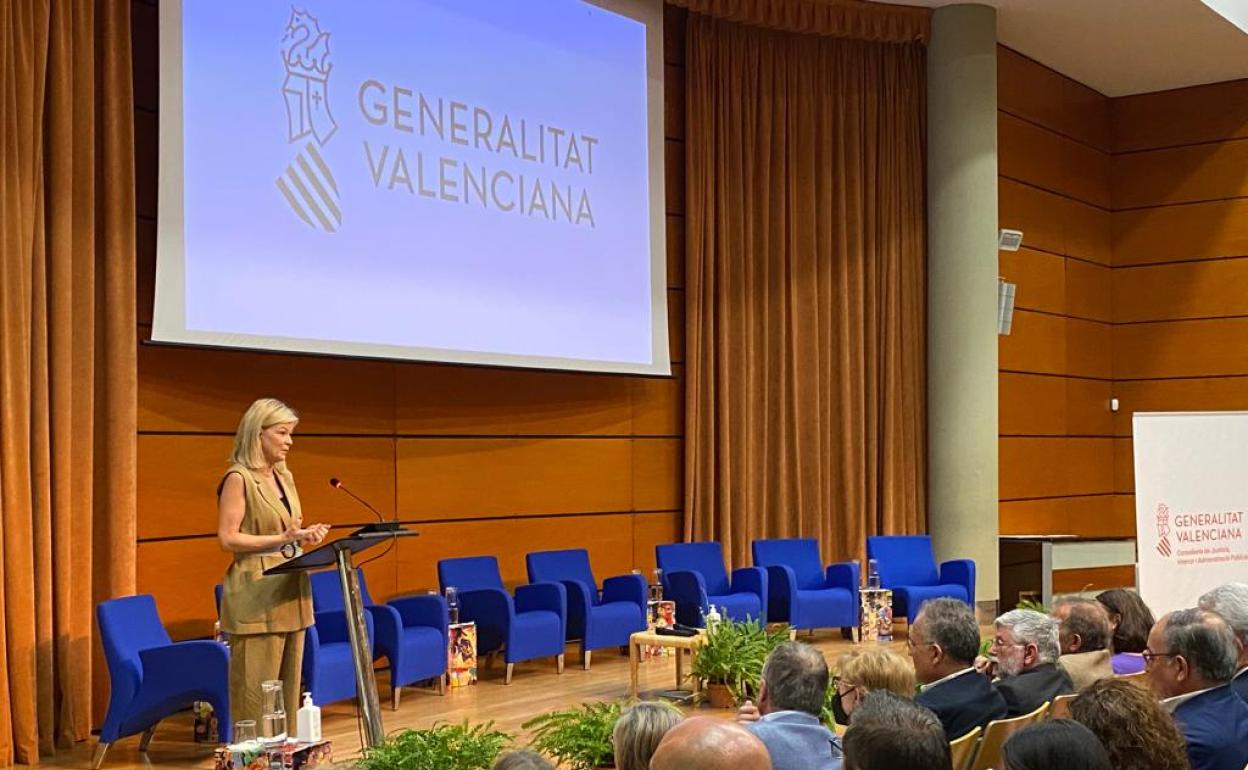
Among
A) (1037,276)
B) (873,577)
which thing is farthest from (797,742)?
(1037,276)

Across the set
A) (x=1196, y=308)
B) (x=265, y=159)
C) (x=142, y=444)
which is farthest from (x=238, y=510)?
(x=1196, y=308)

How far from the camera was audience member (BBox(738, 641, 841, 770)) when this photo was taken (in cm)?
314

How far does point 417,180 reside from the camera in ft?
25.9

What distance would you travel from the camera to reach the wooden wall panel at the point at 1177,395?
12.8 metres

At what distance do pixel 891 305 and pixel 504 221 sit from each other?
379cm

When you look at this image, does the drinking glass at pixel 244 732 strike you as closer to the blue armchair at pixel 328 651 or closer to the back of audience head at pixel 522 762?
the back of audience head at pixel 522 762

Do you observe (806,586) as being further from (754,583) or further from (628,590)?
(628,590)

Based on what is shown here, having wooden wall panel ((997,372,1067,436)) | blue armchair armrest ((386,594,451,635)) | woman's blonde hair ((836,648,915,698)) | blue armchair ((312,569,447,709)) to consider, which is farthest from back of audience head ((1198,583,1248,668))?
wooden wall panel ((997,372,1067,436))

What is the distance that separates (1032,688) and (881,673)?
609mm

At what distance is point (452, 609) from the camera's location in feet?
25.1

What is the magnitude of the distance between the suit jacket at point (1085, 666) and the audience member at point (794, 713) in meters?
1.13

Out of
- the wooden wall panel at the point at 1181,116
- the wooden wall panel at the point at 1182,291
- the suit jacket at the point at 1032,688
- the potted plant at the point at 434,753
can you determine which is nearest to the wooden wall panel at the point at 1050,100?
the wooden wall panel at the point at 1181,116

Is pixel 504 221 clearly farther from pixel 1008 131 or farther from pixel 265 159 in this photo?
pixel 1008 131

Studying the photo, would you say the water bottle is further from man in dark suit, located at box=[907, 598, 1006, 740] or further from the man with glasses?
man in dark suit, located at box=[907, 598, 1006, 740]
